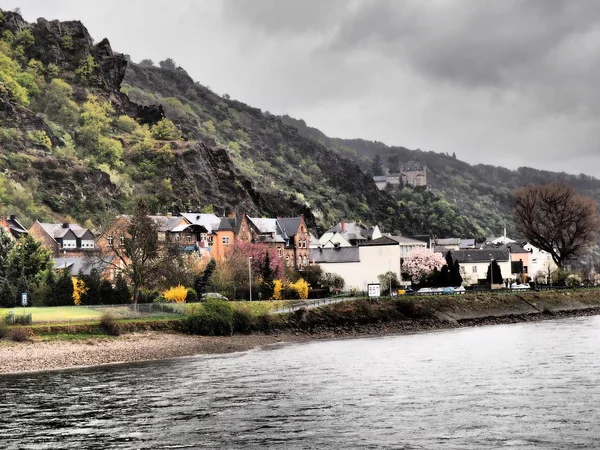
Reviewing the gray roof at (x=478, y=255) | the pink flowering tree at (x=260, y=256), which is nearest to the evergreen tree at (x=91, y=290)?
the pink flowering tree at (x=260, y=256)

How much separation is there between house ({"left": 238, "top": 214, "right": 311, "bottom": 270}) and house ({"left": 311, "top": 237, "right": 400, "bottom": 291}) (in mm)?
8471

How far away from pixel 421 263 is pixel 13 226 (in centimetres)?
6956

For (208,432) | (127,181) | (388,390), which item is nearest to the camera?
(208,432)

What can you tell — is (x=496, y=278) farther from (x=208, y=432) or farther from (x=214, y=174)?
(x=208, y=432)

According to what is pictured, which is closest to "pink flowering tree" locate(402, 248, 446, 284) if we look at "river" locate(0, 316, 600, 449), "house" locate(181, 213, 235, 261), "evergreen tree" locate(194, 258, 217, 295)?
"house" locate(181, 213, 235, 261)

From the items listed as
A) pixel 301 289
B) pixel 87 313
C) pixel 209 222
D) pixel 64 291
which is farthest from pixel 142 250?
pixel 209 222

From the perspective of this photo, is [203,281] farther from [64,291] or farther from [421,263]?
[421,263]

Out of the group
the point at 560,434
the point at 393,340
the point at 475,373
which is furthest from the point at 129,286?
the point at 560,434

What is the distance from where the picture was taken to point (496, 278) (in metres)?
150

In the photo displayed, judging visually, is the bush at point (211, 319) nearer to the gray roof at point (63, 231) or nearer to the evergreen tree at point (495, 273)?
the gray roof at point (63, 231)

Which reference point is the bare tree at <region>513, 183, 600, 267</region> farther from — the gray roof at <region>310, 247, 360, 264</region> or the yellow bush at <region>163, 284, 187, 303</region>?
the yellow bush at <region>163, 284, 187, 303</region>

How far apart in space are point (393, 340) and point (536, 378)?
106 feet

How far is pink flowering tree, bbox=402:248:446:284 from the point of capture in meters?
144

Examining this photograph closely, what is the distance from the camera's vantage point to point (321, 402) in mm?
43750
